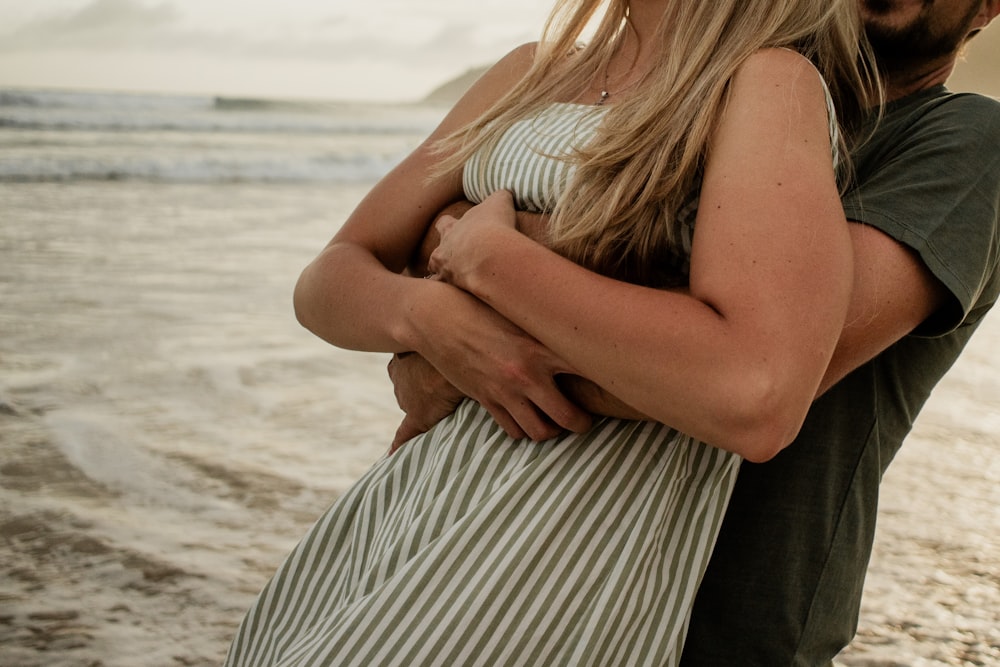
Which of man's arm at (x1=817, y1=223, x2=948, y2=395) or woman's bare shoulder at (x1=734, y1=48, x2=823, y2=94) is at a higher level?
woman's bare shoulder at (x1=734, y1=48, x2=823, y2=94)

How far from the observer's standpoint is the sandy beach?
7.51ft

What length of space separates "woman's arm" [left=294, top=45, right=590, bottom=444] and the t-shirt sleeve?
0.41 meters

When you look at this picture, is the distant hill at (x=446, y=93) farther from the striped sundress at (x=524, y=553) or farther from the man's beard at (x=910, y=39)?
the striped sundress at (x=524, y=553)

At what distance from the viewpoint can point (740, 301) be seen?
913 mm

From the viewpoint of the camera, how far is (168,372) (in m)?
3.73

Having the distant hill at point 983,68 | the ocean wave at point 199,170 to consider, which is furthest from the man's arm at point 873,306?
the ocean wave at point 199,170

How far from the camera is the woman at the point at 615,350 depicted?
0.92 meters

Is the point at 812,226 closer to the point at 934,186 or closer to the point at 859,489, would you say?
the point at 934,186

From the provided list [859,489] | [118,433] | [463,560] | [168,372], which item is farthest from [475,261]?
[168,372]

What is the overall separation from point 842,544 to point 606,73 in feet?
2.41

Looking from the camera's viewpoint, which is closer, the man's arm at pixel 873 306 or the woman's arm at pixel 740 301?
the woman's arm at pixel 740 301

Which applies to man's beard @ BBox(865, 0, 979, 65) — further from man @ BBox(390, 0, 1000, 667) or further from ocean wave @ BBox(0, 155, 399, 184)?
ocean wave @ BBox(0, 155, 399, 184)

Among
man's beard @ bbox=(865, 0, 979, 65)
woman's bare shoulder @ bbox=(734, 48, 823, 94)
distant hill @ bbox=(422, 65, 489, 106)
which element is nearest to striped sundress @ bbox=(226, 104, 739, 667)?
woman's bare shoulder @ bbox=(734, 48, 823, 94)

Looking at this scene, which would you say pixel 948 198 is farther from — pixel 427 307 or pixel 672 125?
pixel 427 307
